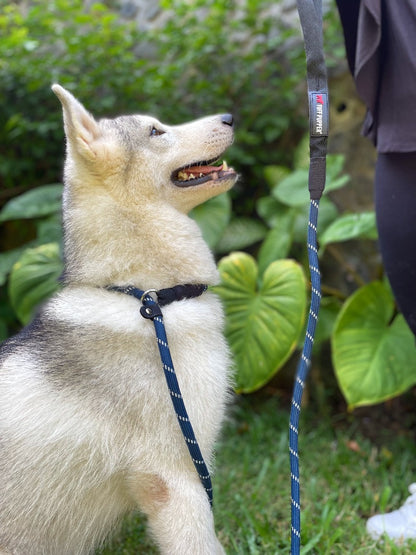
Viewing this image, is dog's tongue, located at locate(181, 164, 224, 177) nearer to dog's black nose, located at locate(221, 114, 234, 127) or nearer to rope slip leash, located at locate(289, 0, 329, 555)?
dog's black nose, located at locate(221, 114, 234, 127)

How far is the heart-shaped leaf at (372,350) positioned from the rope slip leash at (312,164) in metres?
1.57

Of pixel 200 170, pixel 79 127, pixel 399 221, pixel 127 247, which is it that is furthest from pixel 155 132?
pixel 399 221

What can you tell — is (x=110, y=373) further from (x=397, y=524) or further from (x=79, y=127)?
(x=397, y=524)

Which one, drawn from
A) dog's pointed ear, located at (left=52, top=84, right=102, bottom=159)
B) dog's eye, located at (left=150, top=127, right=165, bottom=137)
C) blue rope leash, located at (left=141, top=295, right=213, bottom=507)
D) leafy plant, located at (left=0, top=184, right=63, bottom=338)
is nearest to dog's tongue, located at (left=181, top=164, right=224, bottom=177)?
dog's eye, located at (left=150, top=127, right=165, bottom=137)

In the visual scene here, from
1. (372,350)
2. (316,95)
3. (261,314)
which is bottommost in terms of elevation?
(372,350)

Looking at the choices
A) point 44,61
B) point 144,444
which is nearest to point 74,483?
point 144,444

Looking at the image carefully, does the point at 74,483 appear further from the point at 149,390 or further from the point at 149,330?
the point at 149,330

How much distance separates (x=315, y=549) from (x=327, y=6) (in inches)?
147

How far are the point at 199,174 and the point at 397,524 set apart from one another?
67.6 inches

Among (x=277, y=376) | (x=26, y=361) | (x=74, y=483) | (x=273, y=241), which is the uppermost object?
(x=26, y=361)

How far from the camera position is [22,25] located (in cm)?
458

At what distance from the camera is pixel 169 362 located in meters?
1.81

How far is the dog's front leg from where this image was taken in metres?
1.83

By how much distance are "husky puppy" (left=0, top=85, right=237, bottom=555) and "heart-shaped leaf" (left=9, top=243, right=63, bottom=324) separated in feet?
6.35
